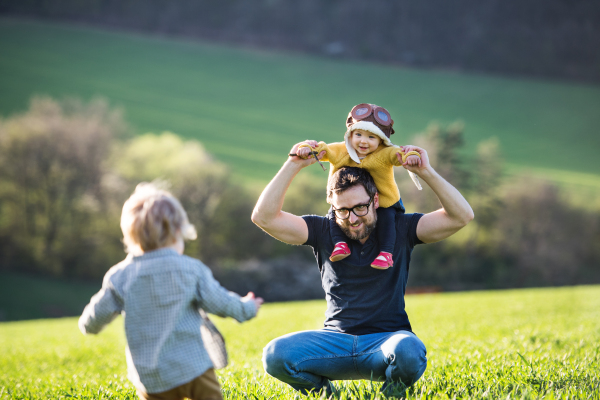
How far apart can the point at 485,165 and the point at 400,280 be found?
3955 cm

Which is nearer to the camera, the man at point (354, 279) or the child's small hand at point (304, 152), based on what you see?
the man at point (354, 279)

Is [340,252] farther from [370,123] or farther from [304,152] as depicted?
[370,123]

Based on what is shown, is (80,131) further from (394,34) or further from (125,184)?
(394,34)

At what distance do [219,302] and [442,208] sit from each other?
1851mm

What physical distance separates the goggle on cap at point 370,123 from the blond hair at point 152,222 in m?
1.56

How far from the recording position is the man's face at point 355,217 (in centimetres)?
368

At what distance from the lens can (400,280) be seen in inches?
148

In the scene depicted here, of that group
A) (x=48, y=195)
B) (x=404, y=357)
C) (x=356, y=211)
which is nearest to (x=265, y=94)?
(x=48, y=195)

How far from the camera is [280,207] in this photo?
3.75 meters

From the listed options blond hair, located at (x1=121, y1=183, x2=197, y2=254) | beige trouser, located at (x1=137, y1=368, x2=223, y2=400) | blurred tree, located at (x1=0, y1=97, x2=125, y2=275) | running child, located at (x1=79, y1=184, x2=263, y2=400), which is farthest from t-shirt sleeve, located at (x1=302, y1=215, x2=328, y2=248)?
blurred tree, located at (x1=0, y1=97, x2=125, y2=275)

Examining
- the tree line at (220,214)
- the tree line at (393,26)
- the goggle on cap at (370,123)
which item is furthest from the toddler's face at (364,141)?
the tree line at (393,26)

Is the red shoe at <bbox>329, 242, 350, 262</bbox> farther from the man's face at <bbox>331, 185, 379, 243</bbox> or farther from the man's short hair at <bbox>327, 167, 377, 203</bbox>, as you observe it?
the man's short hair at <bbox>327, 167, 377, 203</bbox>

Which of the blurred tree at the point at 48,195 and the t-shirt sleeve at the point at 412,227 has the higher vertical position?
the t-shirt sleeve at the point at 412,227

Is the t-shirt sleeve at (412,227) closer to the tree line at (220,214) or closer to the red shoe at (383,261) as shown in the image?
the red shoe at (383,261)
